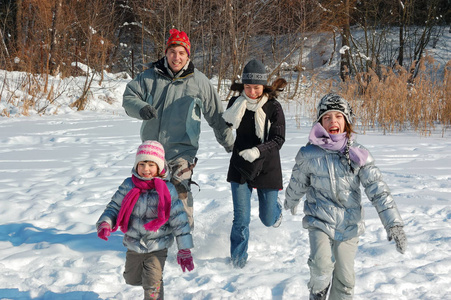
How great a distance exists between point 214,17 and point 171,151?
14361mm

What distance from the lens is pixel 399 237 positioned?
7.51ft

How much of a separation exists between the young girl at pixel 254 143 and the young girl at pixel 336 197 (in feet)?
2.28

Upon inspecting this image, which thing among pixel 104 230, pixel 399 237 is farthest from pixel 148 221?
pixel 399 237

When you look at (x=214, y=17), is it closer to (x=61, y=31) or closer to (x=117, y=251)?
(x=61, y=31)

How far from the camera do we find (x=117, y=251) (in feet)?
11.8

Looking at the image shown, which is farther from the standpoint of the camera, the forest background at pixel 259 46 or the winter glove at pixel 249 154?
the forest background at pixel 259 46

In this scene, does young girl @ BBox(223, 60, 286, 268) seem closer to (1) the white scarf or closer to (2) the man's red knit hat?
(1) the white scarf

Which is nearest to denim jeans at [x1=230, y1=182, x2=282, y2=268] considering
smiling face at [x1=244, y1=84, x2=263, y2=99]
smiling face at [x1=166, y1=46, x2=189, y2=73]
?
smiling face at [x1=244, y1=84, x2=263, y2=99]

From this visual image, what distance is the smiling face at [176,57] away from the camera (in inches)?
133

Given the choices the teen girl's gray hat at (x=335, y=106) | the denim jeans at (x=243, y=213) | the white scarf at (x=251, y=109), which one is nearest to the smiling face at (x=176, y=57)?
the white scarf at (x=251, y=109)

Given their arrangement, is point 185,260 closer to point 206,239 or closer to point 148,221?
point 148,221

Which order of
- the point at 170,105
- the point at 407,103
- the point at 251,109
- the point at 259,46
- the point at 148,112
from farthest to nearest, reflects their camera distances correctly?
the point at 259,46 < the point at 407,103 < the point at 170,105 < the point at 251,109 < the point at 148,112

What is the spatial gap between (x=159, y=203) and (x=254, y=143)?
105cm

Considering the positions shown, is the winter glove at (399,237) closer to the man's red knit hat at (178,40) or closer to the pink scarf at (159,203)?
the pink scarf at (159,203)
